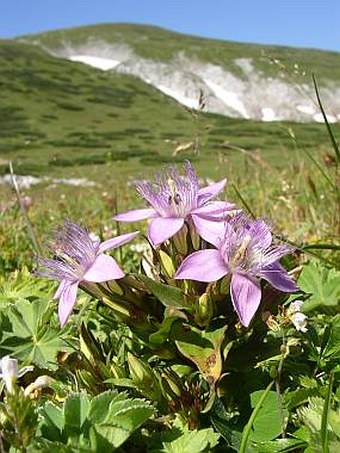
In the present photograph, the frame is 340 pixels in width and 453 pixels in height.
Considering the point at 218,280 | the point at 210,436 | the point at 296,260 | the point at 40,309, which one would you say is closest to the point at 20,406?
the point at 210,436

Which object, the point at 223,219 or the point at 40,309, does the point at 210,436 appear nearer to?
the point at 223,219

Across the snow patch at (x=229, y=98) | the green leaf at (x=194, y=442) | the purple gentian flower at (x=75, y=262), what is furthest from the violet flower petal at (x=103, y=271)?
the snow patch at (x=229, y=98)

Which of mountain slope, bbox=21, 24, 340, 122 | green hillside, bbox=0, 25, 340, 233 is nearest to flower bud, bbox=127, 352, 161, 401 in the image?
green hillside, bbox=0, 25, 340, 233

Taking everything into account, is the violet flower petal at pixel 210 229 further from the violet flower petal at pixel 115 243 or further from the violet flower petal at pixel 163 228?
the violet flower petal at pixel 115 243

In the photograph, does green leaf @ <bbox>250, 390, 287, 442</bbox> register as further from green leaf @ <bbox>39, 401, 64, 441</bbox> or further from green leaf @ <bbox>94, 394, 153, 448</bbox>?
green leaf @ <bbox>39, 401, 64, 441</bbox>

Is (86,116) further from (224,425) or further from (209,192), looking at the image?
(224,425)
